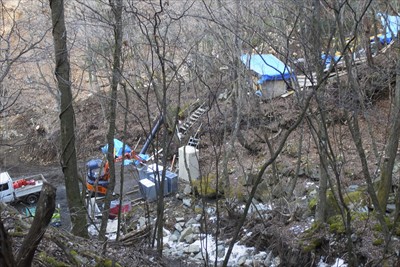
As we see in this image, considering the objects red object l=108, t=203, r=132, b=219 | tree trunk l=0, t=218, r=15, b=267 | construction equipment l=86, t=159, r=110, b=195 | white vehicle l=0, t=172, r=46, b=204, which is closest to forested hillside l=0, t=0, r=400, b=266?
tree trunk l=0, t=218, r=15, b=267

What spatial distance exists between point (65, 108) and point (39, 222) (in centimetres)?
383

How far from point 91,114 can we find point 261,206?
1538cm

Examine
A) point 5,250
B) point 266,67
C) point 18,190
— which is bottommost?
point 18,190

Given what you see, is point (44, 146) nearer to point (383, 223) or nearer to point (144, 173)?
point (144, 173)

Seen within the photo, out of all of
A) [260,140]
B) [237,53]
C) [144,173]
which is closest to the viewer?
[237,53]

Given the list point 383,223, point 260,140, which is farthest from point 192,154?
point 383,223

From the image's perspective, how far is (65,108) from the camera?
693 cm

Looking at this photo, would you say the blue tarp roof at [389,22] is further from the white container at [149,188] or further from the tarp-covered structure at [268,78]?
the white container at [149,188]

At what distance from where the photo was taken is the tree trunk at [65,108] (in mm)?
6785

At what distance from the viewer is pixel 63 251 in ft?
16.0

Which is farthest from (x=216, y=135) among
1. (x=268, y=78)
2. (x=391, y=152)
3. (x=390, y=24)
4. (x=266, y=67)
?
(x=268, y=78)

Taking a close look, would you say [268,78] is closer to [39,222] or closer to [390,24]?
[390,24]

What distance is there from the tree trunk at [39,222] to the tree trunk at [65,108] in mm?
3573

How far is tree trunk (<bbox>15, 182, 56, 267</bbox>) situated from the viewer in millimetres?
3254
